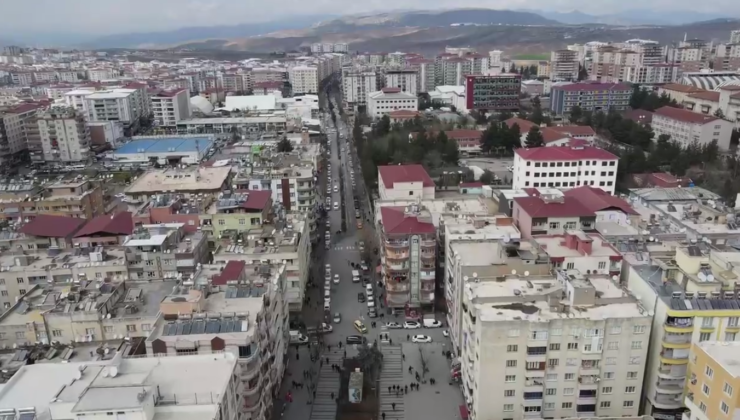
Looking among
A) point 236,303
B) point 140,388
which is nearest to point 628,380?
point 236,303

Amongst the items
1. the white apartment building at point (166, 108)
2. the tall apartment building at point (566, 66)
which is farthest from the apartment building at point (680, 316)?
the tall apartment building at point (566, 66)

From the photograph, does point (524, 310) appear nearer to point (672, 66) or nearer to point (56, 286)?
point (56, 286)

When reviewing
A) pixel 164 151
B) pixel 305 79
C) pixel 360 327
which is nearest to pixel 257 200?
pixel 360 327

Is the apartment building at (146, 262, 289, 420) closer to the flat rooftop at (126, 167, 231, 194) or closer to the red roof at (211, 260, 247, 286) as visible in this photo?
the red roof at (211, 260, 247, 286)

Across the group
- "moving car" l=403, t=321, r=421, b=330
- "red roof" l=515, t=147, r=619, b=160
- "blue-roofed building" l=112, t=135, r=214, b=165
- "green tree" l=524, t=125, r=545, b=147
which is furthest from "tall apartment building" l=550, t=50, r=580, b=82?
"moving car" l=403, t=321, r=421, b=330

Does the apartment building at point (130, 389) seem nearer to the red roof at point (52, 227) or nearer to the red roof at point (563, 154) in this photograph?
the red roof at point (52, 227)
